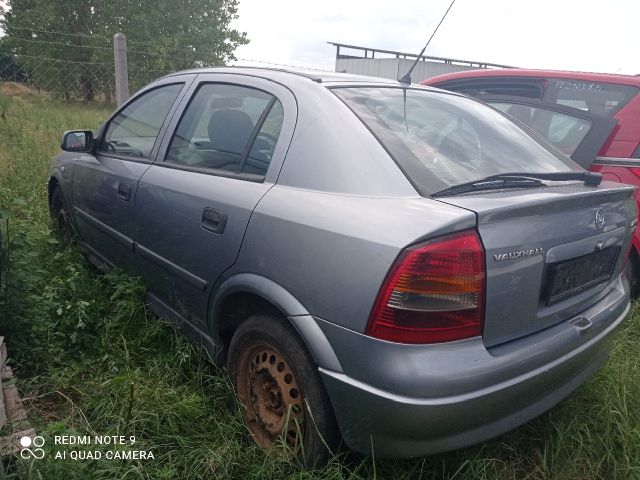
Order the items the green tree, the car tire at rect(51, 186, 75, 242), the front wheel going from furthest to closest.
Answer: the green tree, the car tire at rect(51, 186, 75, 242), the front wheel

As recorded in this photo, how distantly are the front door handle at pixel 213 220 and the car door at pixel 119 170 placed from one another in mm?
782

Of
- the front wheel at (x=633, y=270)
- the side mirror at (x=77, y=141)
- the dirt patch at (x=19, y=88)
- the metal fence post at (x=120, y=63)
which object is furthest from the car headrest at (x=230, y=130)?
the dirt patch at (x=19, y=88)

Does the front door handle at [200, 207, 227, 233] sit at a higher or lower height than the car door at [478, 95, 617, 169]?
lower

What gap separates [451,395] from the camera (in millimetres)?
1500

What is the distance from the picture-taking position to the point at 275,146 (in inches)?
81.4

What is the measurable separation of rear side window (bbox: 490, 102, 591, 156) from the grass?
4.20 feet

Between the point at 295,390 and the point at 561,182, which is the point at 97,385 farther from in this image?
the point at 561,182

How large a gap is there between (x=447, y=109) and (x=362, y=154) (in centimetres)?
81

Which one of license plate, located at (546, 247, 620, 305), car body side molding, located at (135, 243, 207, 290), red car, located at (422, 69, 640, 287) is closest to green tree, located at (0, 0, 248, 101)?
red car, located at (422, 69, 640, 287)

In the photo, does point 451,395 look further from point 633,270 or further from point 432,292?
point 633,270

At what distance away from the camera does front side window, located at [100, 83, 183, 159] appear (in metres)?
2.90

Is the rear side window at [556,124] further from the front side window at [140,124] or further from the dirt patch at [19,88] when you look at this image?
the dirt patch at [19,88]

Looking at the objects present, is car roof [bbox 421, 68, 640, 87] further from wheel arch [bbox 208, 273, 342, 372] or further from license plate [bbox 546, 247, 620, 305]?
wheel arch [bbox 208, 273, 342, 372]

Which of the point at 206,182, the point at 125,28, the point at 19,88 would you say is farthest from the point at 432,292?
the point at 125,28
